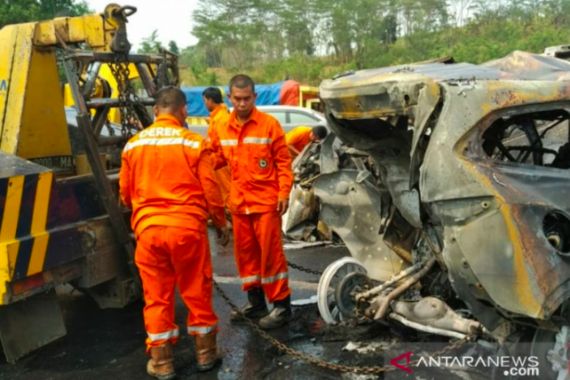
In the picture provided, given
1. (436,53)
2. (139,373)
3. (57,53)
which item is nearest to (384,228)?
(139,373)

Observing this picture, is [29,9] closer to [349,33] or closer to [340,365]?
[349,33]

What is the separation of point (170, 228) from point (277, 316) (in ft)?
4.18

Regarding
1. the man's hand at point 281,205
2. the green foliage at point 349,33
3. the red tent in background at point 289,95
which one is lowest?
the man's hand at point 281,205

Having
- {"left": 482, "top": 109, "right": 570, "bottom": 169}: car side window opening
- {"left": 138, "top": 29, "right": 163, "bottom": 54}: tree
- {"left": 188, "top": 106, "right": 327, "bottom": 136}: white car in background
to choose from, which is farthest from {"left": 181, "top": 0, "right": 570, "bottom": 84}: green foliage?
{"left": 482, "top": 109, "right": 570, "bottom": 169}: car side window opening

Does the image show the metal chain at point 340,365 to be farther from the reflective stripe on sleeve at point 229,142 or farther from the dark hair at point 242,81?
the dark hair at point 242,81

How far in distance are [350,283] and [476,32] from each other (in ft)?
108

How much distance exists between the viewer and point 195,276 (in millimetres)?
3604

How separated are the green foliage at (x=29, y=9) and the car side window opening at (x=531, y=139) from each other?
19.2 metres

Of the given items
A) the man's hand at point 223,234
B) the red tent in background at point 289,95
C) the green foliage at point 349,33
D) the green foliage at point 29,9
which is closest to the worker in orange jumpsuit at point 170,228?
the man's hand at point 223,234

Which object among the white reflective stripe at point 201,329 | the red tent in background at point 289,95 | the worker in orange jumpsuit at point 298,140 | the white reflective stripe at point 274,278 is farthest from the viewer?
the red tent in background at point 289,95

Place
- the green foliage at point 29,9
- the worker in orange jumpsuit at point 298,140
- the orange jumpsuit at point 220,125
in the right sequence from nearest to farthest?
1. the orange jumpsuit at point 220,125
2. the worker in orange jumpsuit at point 298,140
3. the green foliage at point 29,9

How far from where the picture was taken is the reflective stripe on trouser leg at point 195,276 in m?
3.51

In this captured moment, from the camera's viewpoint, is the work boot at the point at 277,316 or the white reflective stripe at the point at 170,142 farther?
the work boot at the point at 277,316

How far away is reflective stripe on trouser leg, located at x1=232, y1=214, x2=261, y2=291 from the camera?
433cm
